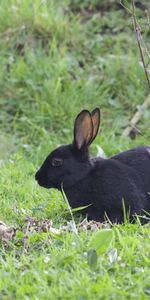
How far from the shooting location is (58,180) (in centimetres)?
573

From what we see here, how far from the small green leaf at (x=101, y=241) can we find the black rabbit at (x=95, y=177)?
1.12 m

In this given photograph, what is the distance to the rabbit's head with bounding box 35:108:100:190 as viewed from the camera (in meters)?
5.70

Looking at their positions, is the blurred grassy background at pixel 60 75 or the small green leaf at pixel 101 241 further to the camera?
the blurred grassy background at pixel 60 75

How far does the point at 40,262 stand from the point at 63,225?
40.6 inches

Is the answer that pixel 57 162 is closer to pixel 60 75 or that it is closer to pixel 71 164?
pixel 71 164

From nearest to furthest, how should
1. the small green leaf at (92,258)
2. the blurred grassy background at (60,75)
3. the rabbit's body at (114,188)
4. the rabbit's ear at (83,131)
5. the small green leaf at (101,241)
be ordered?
the small green leaf at (92,258)
the small green leaf at (101,241)
the rabbit's body at (114,188)
the rabbit's ear at (83,131)
the blurred grassy background at (60,75)

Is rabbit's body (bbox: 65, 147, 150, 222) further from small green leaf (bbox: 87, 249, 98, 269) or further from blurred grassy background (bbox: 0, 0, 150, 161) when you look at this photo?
blurred grassy background (bbox: 0, 0, 150, 161)

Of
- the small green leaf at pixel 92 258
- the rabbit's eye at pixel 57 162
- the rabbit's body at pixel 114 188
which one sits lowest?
the rabbit's body at pixel 114 188

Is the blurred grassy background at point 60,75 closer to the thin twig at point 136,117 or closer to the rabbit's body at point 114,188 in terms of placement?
the thin twig at point 136,117

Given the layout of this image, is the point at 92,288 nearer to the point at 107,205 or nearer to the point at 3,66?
the point at 107,205

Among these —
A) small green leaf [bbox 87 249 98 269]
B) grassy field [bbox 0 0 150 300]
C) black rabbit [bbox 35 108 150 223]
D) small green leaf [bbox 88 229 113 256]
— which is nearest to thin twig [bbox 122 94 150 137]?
grassy field [bbox 0 0 150 300]

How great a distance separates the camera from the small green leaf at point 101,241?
14.3 ft

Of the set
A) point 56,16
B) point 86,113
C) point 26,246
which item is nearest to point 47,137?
point 56,16

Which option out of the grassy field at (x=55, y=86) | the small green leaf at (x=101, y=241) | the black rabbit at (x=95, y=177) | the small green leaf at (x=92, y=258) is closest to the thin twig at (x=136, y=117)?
the grassy field at (x=55, y=86)
